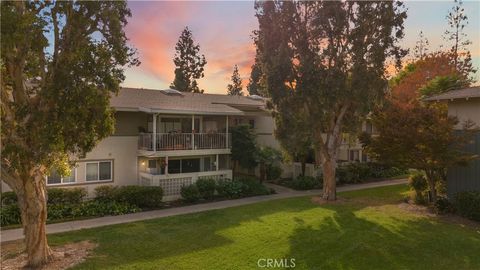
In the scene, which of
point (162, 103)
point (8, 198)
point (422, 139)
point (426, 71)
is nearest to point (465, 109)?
point (422, 139)

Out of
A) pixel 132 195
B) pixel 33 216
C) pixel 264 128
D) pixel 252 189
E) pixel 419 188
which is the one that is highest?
pixel 264 128

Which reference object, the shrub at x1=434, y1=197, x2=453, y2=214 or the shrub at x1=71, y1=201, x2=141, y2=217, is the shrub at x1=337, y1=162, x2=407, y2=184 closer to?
the shrub at x1=434, y1=197, x2=453, y2=214

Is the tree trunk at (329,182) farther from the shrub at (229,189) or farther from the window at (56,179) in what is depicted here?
the window at (56,179)

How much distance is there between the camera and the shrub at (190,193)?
18.2 m

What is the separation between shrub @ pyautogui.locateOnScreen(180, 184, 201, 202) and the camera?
18.2 m

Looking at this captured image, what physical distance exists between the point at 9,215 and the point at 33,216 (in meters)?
5.88

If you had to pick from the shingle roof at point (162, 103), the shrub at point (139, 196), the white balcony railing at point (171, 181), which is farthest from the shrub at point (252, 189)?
the shrub at point (139, 196)

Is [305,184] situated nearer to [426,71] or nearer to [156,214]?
[156,214]

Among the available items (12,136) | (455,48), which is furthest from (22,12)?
(455,48)

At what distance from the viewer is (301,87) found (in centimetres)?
1717

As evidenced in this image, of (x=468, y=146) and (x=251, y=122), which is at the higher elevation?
(x=251, y=122)

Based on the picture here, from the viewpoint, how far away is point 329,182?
728 inches

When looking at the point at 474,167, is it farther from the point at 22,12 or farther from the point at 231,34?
the point at 22,12

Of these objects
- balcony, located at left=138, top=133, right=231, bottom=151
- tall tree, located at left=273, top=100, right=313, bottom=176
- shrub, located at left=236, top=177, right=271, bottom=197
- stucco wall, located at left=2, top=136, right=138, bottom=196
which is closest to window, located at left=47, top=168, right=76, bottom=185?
stucco wall, located at left=2, top=136, right=138, bottom=196
